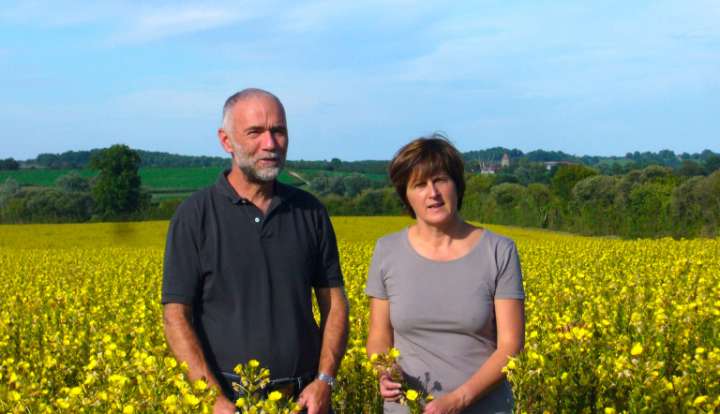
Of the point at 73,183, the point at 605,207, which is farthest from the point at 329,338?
the point at 73,183

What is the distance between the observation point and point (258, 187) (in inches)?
117

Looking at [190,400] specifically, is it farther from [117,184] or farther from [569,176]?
[569,176]

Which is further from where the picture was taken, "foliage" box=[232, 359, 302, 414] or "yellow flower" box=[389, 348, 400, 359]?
"yellow flower" box=[389, 348, 400, 359]

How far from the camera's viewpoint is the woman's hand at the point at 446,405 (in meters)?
2.62

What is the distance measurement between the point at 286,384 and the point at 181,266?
0.58 metres

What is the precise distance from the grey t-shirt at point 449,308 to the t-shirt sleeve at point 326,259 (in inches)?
11.5

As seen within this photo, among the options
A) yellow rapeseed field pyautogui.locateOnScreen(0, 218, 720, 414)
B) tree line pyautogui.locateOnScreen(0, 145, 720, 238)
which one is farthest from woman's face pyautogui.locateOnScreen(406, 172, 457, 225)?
tree line pyautogui.locateOnScreen(0, 145, 720, 238)

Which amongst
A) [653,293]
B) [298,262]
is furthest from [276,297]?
[653,293]

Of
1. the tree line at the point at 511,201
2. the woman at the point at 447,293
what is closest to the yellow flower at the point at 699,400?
the woman at the point at 447,293

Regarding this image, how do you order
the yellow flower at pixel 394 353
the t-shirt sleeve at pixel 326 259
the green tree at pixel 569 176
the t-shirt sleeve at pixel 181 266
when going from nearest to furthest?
1. the yellow flower at pixel 394 353
2. the t-shirt sleeve at pixel 181 266
3. the t-shirt sleeve at pixel 326 259
4. the green tree at pixel 569 176

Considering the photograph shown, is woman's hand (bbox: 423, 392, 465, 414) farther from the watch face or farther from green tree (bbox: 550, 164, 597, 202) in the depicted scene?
green tree (bbox: 550, 164, 597, 202)

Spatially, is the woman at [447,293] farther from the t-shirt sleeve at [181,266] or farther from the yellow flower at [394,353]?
the t-shirt sleeve at [181,266]

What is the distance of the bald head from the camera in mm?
2893

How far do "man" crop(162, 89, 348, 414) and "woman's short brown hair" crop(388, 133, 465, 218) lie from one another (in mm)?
419
